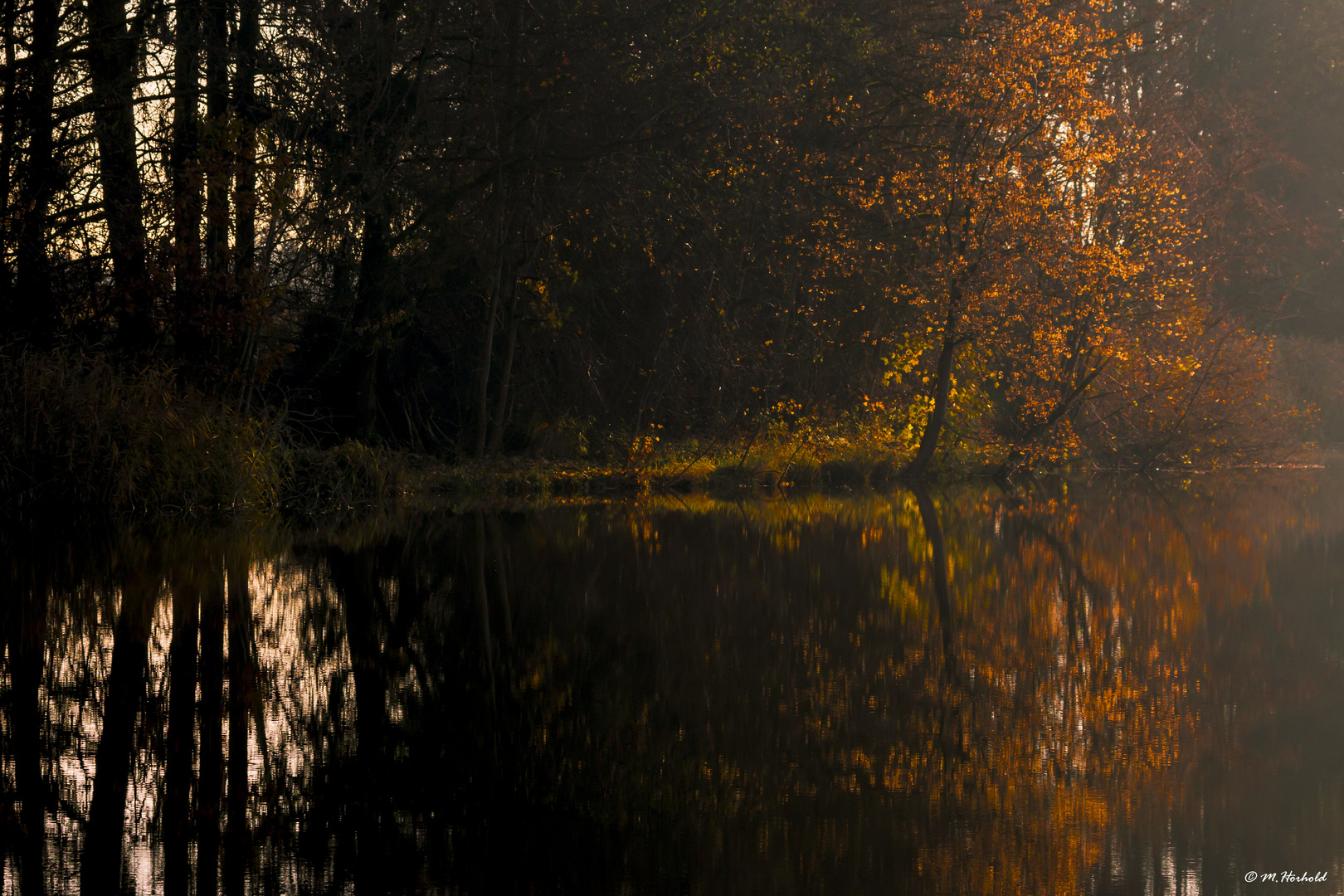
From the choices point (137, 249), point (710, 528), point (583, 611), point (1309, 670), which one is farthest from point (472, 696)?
point (137, 249)

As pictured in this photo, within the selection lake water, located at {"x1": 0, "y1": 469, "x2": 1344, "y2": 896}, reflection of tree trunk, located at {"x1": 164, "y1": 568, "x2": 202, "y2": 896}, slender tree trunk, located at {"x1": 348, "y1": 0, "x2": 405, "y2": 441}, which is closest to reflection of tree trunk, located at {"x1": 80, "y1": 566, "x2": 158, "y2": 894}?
lake water, located at {"x1": 0, "y1": 469, "x2": 1344, "y2": 896}

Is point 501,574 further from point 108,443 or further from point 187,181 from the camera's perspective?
point 187,181

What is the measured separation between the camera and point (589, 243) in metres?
21.3

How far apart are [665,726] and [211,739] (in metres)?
1.74

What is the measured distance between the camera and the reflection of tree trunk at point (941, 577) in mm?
7223

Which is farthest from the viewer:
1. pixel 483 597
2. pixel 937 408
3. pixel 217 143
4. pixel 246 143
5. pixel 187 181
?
pixel 937 408

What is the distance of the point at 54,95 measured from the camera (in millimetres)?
16922

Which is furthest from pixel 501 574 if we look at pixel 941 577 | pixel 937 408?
pixel 937 408

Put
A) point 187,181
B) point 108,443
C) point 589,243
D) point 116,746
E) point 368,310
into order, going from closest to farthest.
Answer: point 116,746 → point 108,443 → point 187,181 → point 368,310 → point 589,243

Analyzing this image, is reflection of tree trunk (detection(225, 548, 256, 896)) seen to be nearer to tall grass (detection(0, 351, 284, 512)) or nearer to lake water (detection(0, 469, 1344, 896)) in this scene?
lake water (detection(0, 469, 1344, 896))

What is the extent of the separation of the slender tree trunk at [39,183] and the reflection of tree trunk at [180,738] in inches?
366

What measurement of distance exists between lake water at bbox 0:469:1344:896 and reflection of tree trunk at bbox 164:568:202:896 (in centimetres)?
2

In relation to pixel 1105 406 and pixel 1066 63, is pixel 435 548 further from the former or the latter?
pixel 1105 406

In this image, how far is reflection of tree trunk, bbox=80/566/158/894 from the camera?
396 centimetres
